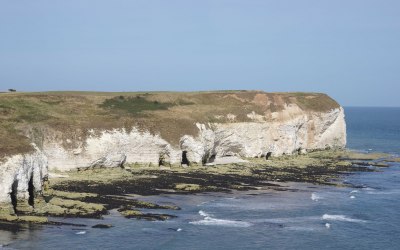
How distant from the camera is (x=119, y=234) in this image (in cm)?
4622

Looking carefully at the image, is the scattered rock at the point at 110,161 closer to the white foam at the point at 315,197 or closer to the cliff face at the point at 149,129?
the cliff face at the point at 149,129

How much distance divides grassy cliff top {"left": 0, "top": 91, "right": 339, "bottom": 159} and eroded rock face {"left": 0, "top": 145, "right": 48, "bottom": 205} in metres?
1.57

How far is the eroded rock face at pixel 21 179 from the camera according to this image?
5109cm

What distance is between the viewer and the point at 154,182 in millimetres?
71875

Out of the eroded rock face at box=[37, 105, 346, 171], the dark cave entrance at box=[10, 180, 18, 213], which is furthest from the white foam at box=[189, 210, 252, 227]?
the eroded rock face at box=[37, 105, 346, 171]

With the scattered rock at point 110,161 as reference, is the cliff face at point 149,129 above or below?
above

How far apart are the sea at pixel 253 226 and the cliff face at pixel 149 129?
10.7m

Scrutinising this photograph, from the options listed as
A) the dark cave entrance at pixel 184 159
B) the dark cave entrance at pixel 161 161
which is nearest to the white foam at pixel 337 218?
the dark cave entrance at pixel 161 161

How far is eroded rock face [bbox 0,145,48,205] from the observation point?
5109cm

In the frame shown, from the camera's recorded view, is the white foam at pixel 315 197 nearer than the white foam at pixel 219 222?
No

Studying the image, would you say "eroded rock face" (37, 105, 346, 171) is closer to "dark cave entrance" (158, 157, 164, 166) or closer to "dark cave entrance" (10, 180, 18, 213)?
"dark cave entrance" (158, 157, 164, 166)

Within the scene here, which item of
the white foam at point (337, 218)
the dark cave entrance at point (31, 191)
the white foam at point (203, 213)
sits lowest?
the white foam at point (337, 218)

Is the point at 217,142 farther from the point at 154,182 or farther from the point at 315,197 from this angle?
the point at 315,197

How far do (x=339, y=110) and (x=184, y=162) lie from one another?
165 feet
